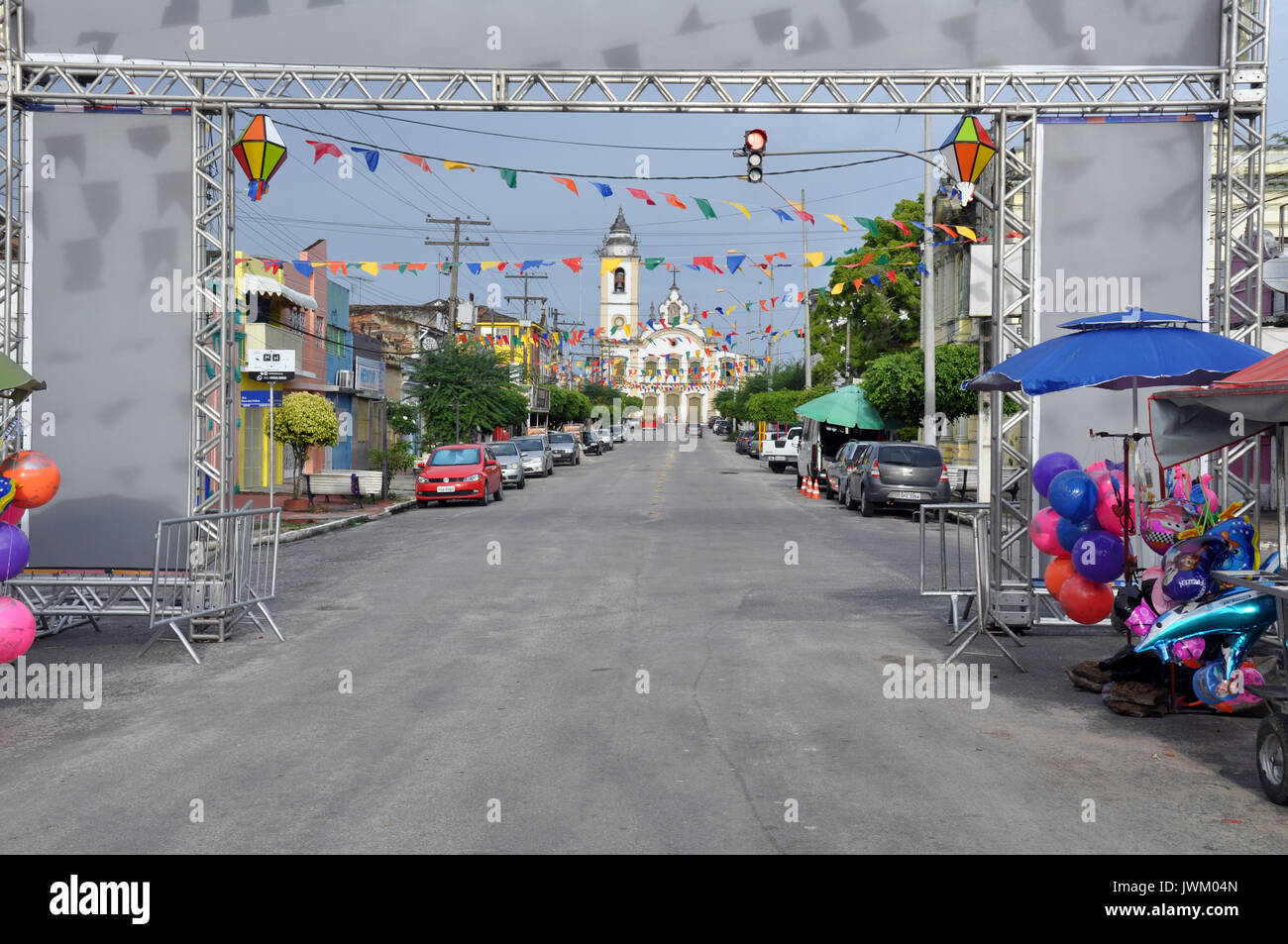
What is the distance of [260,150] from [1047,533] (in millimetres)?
8465

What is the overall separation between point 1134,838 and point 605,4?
10.0m

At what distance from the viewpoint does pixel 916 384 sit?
32375mm

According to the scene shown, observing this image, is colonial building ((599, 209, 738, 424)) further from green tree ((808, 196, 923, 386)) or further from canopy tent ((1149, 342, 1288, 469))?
canopy tent ((1149, 342, 1288, 469))

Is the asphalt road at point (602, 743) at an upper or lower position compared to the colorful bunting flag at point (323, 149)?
lower

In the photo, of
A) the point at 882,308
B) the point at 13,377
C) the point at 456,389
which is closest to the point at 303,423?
the point at 456,389

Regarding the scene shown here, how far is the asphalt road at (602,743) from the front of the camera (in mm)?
5578

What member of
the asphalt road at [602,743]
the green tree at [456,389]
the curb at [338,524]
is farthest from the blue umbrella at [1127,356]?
the green tree at [456,389]

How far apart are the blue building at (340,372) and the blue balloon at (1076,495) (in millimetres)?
34979

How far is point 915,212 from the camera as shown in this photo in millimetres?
45531

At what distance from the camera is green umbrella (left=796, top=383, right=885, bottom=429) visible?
3428 centimetres

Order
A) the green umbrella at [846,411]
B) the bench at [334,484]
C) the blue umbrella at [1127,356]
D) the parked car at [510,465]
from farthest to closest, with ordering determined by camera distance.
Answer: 1. the parked car at [510,465]
2. the green umbrella at [846,411]
3. the bench at [334,484]
4. the blue umbrella at [1127,356]

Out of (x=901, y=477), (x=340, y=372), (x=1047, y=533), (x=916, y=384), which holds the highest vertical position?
(x=340, y=372)

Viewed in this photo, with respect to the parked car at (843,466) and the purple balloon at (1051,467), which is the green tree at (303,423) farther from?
the purple balloon at (1051,467)

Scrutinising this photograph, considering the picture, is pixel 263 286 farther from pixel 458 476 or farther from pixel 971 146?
pixel 971 146
